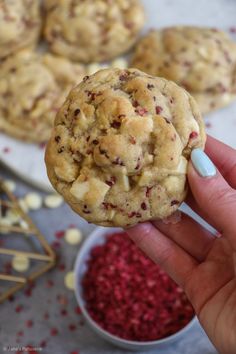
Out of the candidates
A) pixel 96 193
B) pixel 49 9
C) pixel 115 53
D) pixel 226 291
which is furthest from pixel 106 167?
pixel 49 9

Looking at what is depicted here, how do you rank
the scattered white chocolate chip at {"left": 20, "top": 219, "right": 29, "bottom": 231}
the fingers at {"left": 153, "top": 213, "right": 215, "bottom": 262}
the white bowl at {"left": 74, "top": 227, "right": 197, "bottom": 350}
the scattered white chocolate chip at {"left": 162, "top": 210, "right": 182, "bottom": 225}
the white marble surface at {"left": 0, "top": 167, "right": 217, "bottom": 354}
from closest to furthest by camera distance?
1. the scattered white chocolate chip at {"left": 162, "top": 210, "right": 182, "bottom": 225}
2. the fingers at {"left": 153, "top": 213, "right": 215, "bottom": 262}
3. the white bowl at {"left": 74, "top": 227, "right": 197, "bottom": 350}
4. the white marble surface at {"left": 0, "top": 167, "right": 217, "bottom": 354}
5. the scattered white chocolate chip at {"left": 20, "top": 219, "right": 29, "bottom": 231}

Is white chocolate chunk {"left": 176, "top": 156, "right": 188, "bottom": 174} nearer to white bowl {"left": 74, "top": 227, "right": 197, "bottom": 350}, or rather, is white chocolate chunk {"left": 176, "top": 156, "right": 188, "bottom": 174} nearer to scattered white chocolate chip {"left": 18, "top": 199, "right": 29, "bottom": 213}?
white bowl {"left": 74, "top": 227, "right": 197, "bottom": 350}

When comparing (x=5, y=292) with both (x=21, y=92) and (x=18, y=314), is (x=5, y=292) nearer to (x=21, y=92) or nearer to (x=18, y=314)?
(x=18, y=314)

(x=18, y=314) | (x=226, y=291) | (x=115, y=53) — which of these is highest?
(x=115, y=53)

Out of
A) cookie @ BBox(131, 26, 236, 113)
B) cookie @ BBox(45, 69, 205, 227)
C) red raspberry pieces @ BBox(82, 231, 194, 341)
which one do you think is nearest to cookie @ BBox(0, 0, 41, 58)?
cookie @ BBox(131, 26, 236, 113)

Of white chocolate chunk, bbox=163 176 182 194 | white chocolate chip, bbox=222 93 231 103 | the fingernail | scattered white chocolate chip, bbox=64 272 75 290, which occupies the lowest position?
scattered white chocolate chip, bbox=64 272 75 290

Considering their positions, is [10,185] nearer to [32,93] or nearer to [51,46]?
[32,93]

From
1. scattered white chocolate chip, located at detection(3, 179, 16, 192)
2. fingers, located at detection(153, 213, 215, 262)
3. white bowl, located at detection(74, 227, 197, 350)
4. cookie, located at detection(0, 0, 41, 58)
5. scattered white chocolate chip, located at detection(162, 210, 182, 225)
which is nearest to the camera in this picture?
scattered white chocolate chip, located at detection(162, 210, 182, 225)

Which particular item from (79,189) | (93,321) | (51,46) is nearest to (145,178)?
(79,189)
